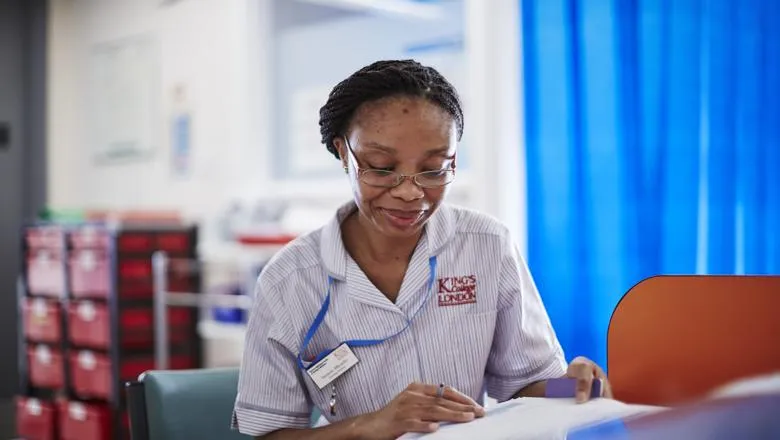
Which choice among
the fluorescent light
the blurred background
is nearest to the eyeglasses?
the blurred background

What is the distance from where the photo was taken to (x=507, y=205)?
2.99 m

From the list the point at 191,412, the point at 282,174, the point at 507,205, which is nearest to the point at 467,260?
the point at 191,412

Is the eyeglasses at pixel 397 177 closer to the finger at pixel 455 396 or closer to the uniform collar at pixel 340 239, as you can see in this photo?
the uniform collar at pixel 340 239

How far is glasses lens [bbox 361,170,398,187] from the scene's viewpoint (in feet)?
4.13

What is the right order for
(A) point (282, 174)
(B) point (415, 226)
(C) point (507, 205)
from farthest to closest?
(A) point (282, 174), (C) point (507, 205), (B) point (415, 226)

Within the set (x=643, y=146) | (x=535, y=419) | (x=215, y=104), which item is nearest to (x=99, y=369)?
(x=215, y=104)

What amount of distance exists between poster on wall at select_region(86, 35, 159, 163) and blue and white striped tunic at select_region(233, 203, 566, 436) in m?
3.75

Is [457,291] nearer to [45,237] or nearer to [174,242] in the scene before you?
[174,242]

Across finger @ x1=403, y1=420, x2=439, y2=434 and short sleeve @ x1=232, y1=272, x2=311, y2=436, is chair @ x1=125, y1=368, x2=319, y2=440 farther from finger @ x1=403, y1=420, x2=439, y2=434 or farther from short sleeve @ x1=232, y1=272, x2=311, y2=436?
finger @ x1=403, y1=420, x2=439, y2=434

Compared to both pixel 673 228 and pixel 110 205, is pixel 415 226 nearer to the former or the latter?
pixel 673 228

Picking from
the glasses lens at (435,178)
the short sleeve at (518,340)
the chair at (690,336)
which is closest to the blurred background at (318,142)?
the short sleeve at (518,340)

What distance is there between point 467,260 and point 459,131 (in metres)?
0.21

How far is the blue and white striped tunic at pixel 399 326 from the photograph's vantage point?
4.34 feet

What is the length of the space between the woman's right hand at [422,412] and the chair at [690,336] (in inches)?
7.8
